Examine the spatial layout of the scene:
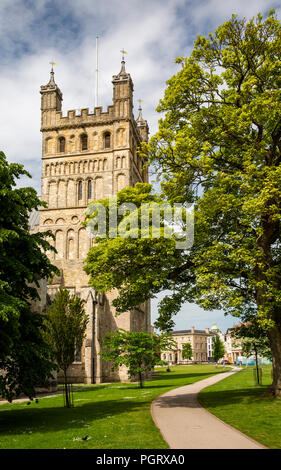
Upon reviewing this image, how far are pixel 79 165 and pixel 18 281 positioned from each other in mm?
34009

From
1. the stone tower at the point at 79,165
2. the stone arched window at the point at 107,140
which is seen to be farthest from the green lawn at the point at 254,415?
the stone arched window at the point at 107,140

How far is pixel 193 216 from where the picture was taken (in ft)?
51.8

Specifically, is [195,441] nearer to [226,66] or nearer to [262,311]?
[262,311]

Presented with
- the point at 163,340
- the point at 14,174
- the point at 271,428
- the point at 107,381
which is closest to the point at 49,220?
the point at 107,381

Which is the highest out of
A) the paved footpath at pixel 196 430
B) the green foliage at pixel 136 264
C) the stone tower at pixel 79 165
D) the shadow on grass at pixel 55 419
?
the stone tower at pixel 79 165

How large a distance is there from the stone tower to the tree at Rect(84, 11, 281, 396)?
23.7 metres

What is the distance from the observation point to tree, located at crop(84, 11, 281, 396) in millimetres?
14938

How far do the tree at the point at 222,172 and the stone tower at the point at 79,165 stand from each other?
2371 cm

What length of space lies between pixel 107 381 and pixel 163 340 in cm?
1041

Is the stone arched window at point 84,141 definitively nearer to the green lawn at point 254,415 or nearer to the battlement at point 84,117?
the battlement at point 84,117

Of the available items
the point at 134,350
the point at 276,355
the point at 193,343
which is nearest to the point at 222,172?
the point at 276,355

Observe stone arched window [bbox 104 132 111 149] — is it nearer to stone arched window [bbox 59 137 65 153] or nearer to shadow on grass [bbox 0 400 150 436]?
stone arched window [bbox 59 137 65 153]

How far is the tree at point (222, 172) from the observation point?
1494cm

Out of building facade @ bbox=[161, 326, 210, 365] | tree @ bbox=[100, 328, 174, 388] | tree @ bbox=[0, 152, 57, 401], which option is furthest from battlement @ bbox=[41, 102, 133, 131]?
building facade @ bbox=[161, 326, 210, 365]
